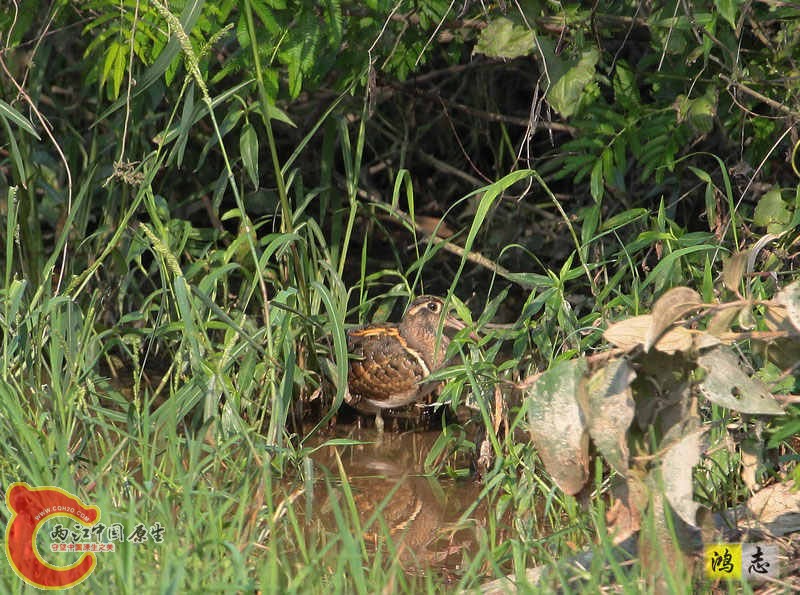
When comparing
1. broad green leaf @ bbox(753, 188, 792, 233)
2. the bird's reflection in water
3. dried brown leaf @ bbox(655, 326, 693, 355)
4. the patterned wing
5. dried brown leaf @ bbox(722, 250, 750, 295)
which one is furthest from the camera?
the patterned wing

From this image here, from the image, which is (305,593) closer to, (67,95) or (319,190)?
(319,190)

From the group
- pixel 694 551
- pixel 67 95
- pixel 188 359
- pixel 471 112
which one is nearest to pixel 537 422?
pixel 694 551

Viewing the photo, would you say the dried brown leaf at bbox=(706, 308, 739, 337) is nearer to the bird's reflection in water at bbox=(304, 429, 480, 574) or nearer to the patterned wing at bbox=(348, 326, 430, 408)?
the bird's reflection in water at bbox=(304, 429, 480, 574)

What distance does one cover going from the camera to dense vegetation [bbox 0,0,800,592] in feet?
8.96

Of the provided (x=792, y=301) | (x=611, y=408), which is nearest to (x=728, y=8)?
(x=792, y=301)

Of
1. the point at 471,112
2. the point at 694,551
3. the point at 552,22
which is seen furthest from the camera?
the point at 471,112

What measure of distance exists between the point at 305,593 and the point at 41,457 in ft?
2.93

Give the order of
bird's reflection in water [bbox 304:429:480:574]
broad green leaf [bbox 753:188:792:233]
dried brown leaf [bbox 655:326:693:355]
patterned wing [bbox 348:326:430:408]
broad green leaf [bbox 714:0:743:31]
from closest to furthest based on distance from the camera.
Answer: dried brown leaf [bbox 655:326:693:355]
broad green leaf [bbox 714:0:743:31]
bird's reflection in water [bbox 304:429:480:574]
broad green leaf [bbox 753:188:792:233]
patterned wing [bbox 348:326:430:408]

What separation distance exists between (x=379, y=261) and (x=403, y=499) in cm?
183

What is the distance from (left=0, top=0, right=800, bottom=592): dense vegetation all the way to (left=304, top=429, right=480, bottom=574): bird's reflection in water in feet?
0.25

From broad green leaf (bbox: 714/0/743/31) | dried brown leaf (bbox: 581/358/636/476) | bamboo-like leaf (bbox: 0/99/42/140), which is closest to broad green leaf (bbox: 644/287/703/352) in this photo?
dried brown leaf (bbox: 581/358/636/476)

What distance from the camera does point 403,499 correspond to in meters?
3.96

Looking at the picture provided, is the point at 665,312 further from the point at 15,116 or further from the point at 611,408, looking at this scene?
the point at 15,116

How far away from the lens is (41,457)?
9.73 ft
